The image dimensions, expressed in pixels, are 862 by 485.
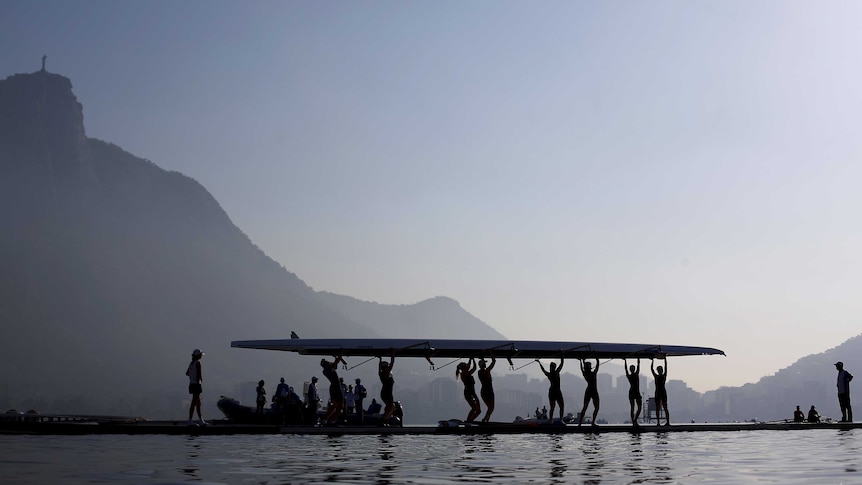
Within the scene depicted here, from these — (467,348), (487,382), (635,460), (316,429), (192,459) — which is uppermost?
(467,348)

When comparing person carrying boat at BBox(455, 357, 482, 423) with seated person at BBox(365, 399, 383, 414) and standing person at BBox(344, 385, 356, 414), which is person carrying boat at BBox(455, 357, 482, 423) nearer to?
standing person at BBox(344, 385, 356, 414)

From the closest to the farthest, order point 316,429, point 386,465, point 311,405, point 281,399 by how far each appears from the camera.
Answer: point 386,465 → point 316,429 → point 311,405 → point 281,399

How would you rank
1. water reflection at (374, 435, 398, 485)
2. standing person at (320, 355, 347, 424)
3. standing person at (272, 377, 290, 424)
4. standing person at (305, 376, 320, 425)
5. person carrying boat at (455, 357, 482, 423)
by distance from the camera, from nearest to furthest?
water reflection at (374, 435, 398, 485) → standing person at (320, 355, 347, 424) → person carrying boat at (455, 357, 482, 423) → standing person at (305, 376, 320, 425) → standing person at (272, 377, 290, 424)

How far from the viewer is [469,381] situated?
94.9 feet

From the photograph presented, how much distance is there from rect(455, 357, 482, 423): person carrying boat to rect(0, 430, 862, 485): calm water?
7.54 meters

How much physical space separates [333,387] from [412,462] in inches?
531

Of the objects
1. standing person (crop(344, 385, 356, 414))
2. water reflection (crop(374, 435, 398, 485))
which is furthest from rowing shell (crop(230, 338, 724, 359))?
water reflection (crop(374, 435, 398, 485))

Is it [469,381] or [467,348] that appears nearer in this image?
[469,381]

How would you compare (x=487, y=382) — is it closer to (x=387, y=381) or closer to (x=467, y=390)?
(x=467, y=390)

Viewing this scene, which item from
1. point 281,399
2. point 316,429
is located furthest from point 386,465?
point 281,399

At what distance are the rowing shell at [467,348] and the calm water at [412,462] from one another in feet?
24.7

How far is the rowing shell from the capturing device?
94.3 feet

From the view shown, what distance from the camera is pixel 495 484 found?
11086mm

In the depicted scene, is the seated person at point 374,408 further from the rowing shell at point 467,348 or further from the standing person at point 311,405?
the rowing shell at point 467,348
